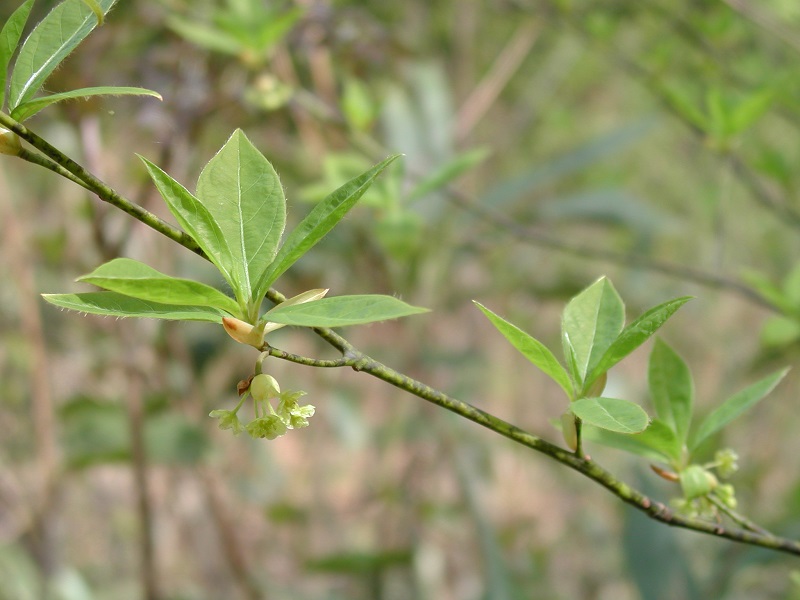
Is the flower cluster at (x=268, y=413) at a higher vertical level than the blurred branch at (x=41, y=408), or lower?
higher

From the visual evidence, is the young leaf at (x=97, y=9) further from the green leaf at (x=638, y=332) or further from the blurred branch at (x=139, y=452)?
the blurred branch at (x=139, y=452)

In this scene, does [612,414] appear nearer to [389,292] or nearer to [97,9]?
[97,9]

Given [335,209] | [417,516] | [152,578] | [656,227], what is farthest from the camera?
[656,227]

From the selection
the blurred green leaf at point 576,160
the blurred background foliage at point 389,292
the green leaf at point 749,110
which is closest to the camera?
the green leaf at point 749,110

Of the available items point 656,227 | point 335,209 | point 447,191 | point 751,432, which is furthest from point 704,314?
point 335,209

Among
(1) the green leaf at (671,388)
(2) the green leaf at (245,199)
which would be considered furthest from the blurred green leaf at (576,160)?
(2) the green leaf at (245,199)

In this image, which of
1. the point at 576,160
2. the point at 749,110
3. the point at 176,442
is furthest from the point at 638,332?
the point at 576,160

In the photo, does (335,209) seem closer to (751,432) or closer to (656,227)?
(656,227)
